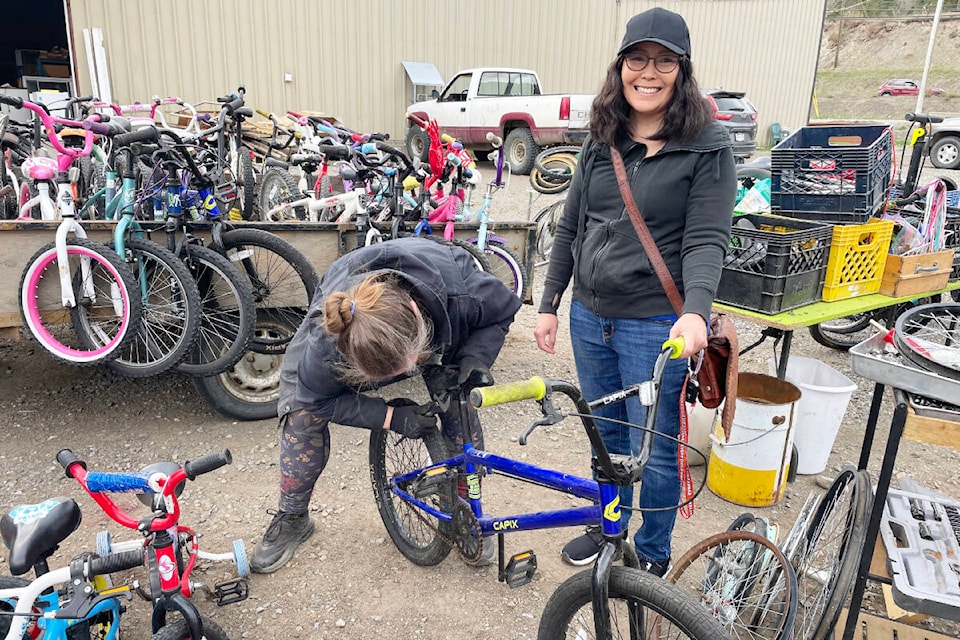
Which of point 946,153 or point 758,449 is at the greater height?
point 946,153

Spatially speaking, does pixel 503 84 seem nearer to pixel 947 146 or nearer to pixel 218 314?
pixel 947 146

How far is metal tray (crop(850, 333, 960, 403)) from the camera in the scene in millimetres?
1906

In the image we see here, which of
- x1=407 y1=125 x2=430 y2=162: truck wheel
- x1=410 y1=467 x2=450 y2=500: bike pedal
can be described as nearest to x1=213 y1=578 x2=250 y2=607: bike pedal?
x1=410 y1=467 x2=450 y2=500: bike pedal

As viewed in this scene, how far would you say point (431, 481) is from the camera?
7.50ft

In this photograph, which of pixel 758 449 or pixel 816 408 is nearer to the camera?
pixel 758 449

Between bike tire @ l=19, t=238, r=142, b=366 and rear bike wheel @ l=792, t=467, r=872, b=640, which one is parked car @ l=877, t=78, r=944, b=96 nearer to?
rear bike wheel @ l=792, t=467, r=872, b=640

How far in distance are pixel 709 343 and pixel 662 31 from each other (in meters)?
0.98

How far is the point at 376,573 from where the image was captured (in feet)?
9.03

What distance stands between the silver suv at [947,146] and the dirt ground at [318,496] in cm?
1175

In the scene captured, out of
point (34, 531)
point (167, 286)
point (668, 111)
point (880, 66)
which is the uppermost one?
point (880, 66)

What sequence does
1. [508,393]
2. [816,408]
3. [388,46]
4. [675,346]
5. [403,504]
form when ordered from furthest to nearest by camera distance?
[388,46], [816,408], [403,504], [675,346], [508,393]

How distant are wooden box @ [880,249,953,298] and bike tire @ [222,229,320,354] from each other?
314cm

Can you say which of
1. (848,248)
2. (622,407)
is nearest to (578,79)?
(848,248)

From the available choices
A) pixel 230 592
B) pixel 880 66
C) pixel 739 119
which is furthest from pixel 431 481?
pixel 880 66
